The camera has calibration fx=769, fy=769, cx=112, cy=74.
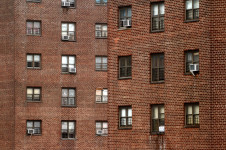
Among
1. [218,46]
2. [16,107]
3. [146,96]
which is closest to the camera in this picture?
[218,46]

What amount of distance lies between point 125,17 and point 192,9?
5.19 meters

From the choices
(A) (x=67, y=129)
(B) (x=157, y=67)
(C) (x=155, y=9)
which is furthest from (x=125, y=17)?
(A) (x=67, y=129)

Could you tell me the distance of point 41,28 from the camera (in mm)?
73062

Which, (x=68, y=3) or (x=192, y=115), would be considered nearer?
(x=192, y=115)

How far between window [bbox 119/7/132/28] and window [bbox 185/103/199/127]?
707 centimetres

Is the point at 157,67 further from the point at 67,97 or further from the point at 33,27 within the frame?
the point at 33,27

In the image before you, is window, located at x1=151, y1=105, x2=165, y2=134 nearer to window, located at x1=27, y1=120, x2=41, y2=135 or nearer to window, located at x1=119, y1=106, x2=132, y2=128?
window, located at x1=119, y1=106, x2=132, y2=128

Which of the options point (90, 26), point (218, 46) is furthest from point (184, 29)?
point (90, 26)

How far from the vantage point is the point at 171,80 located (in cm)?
4719

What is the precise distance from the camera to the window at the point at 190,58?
46.2 metres

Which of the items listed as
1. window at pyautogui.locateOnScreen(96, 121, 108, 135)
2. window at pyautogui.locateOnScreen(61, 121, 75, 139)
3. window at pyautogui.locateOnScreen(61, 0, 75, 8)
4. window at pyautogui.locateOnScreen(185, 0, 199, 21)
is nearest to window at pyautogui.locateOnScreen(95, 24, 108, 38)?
window at pyautogui.locateOnScreen(61, 0, 75, 8)

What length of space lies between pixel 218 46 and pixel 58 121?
100 ft

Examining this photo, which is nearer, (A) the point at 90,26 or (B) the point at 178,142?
(B) the point at 178,142

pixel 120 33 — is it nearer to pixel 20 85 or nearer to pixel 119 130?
pixel 119 130
